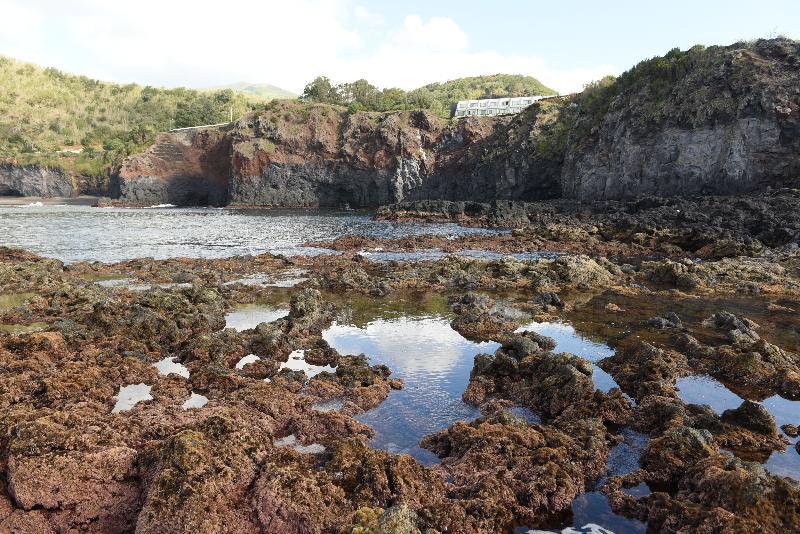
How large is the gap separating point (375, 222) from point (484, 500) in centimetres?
6512

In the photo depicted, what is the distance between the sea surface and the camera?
42612 mm

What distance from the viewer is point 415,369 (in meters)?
15.6

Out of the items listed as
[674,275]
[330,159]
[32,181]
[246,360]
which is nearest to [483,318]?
[246,360]

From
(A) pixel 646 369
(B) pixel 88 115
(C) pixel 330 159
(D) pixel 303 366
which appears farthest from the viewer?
(B) pixel 88 115

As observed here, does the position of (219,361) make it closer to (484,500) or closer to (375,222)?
(484,500)

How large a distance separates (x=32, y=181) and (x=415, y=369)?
464 feet

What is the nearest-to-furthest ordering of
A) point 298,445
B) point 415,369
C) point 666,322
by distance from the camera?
point 298,445, point 415,369, point 666,322

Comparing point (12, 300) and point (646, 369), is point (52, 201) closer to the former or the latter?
point (12, 300)

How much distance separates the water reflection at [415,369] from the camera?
11.6 m

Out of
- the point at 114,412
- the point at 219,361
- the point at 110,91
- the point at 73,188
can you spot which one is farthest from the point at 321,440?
the point at 110,91

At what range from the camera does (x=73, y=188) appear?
5064 inches

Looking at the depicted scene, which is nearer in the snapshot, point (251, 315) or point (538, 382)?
point (538, 382)

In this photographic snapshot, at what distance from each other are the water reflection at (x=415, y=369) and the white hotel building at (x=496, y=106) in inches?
4528

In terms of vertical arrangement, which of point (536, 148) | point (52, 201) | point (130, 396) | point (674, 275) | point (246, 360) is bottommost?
point (674, 275)
